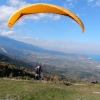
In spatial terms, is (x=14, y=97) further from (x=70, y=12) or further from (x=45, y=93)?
(x=70, y=12)

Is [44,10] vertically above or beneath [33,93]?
above

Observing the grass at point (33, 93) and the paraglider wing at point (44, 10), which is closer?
the paraglider wing at point (44, 10)

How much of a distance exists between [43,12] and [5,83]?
11.1 m

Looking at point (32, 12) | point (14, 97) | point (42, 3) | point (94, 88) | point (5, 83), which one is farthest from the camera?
point (94, 88)

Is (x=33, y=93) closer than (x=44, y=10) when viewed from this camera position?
No

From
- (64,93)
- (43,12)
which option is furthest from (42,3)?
(64,93)

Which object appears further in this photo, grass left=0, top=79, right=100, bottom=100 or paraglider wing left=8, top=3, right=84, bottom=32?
grass left=0, top=79, right=100, bottom=100

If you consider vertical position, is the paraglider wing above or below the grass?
above

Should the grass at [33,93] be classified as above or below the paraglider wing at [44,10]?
below

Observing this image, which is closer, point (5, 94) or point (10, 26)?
point (10, 26)

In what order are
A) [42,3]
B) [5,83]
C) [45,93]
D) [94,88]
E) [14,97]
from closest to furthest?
1. [42,3]
2. [14,97]
3. [45,93]
4. [5,83]
5. [94,88]

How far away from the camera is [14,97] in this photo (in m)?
20.6

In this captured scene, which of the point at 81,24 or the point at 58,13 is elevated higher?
the point at 58,13

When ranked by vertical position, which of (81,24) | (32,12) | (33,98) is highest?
(32,12)
